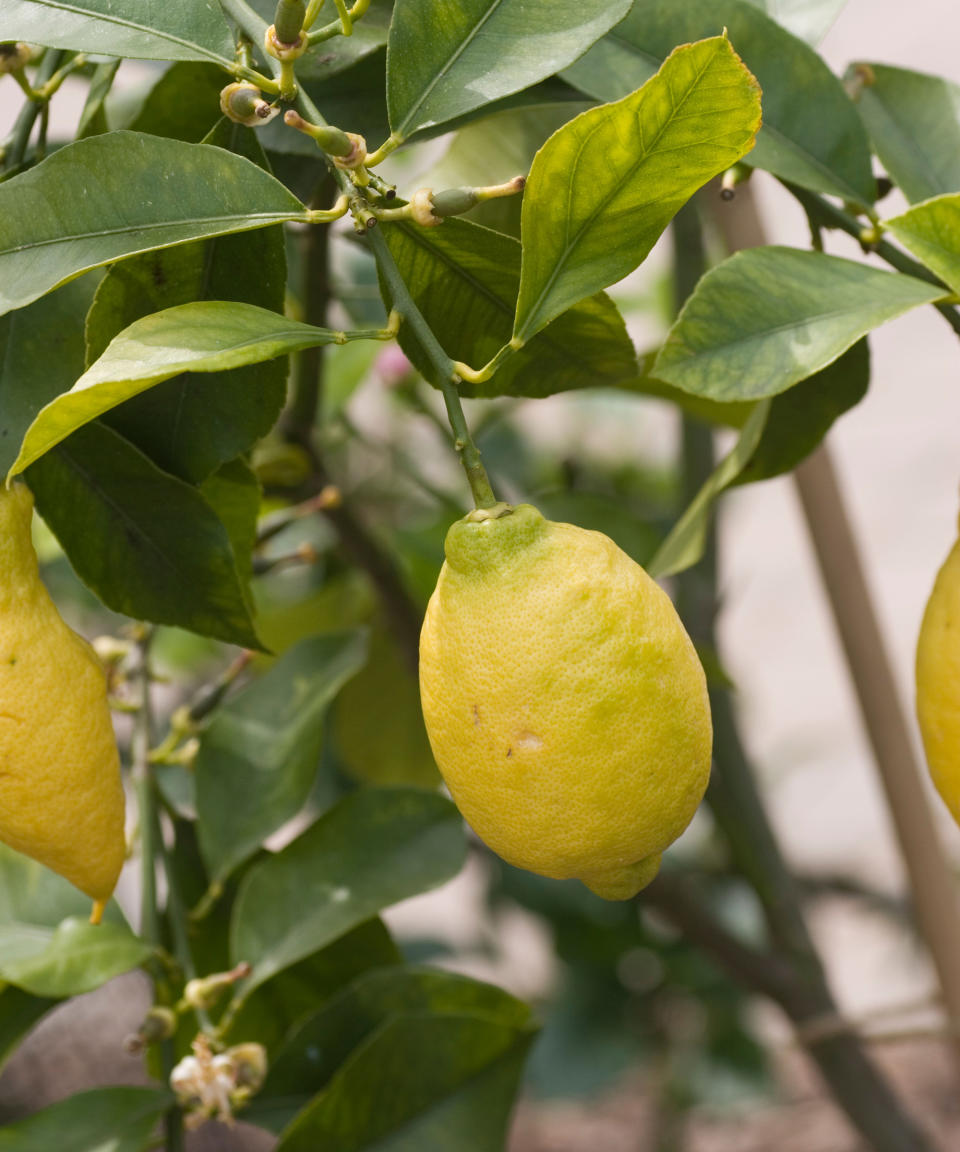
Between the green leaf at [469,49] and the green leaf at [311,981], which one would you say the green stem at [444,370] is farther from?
the green leaf at [311,981]

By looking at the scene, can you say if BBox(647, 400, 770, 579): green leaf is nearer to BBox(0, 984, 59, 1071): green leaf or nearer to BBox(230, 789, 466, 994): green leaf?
BBox(230, 789, 466, 994): green leaf

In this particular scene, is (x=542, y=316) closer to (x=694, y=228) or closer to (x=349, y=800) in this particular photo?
(x=349, y=800)

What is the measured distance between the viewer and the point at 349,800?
0.56 metres

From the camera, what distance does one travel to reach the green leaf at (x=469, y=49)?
1.15 feet

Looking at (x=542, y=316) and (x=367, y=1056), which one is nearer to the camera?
(x=542, y=316)

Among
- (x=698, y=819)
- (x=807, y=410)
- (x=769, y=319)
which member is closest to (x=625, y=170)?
(x=769, y=319)

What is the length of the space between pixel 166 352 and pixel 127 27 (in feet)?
0.39

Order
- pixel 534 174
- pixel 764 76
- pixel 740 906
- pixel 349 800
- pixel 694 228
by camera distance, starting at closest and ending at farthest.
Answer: pixel 534 174 < pixel 764 76 < pixel 349 800 < pixel 694 228 < pixel 740 906

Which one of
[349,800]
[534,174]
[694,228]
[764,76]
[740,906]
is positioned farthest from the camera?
[740,906]

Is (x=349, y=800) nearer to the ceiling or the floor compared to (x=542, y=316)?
nearer to the floor

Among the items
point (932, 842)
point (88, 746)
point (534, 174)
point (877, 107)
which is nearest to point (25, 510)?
point (88, 746)

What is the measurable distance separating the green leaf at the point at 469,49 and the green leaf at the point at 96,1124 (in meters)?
0.39

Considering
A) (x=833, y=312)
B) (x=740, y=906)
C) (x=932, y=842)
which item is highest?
(x=833, y=312)

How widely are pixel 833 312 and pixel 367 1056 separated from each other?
33 centimetres
